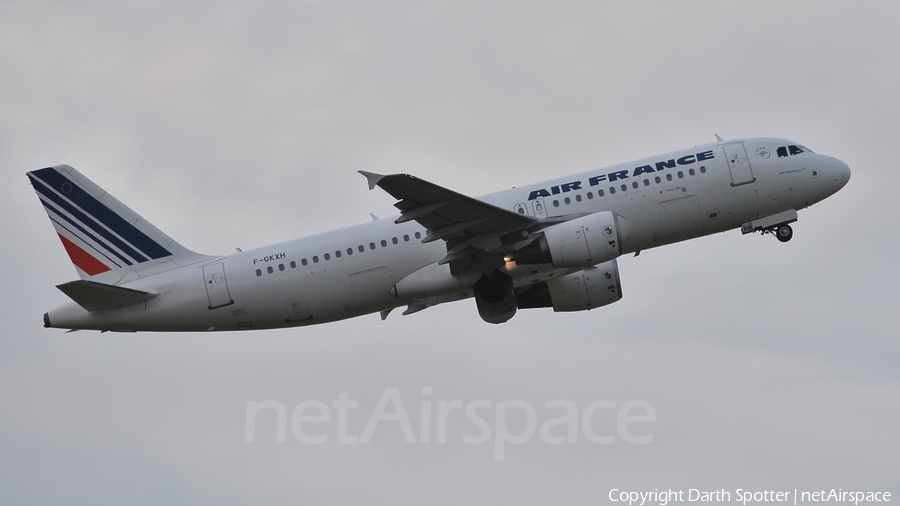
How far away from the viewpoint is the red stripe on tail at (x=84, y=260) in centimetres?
4316

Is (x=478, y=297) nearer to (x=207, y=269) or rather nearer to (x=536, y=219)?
(x=536, y=219)

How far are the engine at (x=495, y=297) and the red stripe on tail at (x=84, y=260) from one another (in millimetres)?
15066

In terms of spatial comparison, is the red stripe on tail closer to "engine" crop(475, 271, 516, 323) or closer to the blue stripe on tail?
the blue stripe on tail

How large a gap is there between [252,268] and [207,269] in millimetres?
1844

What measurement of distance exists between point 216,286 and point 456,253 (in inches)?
371

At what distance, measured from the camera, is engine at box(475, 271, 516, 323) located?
41406 mm

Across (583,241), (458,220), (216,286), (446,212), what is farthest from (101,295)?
(583,241)

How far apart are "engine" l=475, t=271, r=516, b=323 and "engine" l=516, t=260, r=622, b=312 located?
3251 millimetres

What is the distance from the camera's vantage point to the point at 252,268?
41.8 m

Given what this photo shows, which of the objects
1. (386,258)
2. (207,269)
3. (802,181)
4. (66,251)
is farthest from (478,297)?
(66,251)

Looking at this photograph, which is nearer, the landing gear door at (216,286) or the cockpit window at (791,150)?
the landing gear door at (216,286)

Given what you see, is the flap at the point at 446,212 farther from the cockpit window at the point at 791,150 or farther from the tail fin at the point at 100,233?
the cockpit window at the point at 791,150

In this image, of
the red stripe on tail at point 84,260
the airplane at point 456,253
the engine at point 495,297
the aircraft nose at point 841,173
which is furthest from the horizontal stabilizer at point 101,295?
the aircraft nose at point 841,173

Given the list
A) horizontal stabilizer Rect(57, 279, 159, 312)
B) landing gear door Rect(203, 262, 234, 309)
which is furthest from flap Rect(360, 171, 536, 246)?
horizontal stabilizer Rect(57, 279, 159, 312)
